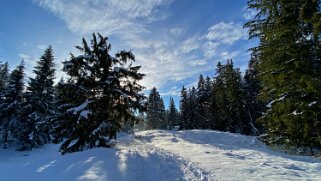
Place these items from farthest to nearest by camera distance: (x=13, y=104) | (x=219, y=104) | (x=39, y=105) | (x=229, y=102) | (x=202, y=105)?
1. (x=202, y=105)
2. (x=219, y=104)
3. (x=229, y=102)
4. (x=13, y=104)
5. (x=39, y=105)

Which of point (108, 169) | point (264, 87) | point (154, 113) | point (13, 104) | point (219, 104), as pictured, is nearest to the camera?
point (108, 169)

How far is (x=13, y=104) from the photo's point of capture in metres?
33.8

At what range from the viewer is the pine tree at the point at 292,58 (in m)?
9.81

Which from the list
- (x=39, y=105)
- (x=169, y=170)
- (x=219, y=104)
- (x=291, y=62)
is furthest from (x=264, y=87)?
(x=219, y=104)

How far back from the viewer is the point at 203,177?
25.5ft

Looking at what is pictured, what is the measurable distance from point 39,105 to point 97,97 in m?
21.9

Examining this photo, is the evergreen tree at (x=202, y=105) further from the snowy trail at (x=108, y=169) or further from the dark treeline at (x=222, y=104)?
the snowy trail at (x=108, y=169)

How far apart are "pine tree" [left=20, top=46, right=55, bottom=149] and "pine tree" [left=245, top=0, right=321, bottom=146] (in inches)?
1059

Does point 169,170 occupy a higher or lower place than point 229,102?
lower

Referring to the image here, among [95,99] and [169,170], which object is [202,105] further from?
[169,170]

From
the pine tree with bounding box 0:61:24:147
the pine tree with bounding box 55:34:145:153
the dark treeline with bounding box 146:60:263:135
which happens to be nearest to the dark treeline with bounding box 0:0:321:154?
the pine tree with bounding box 55:34:145:153

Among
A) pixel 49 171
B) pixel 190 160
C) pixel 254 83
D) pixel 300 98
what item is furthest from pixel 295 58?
pixel 254 83

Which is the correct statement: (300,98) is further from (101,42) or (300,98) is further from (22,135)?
(22,135)

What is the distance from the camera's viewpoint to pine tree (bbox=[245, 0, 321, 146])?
32.2 feet
